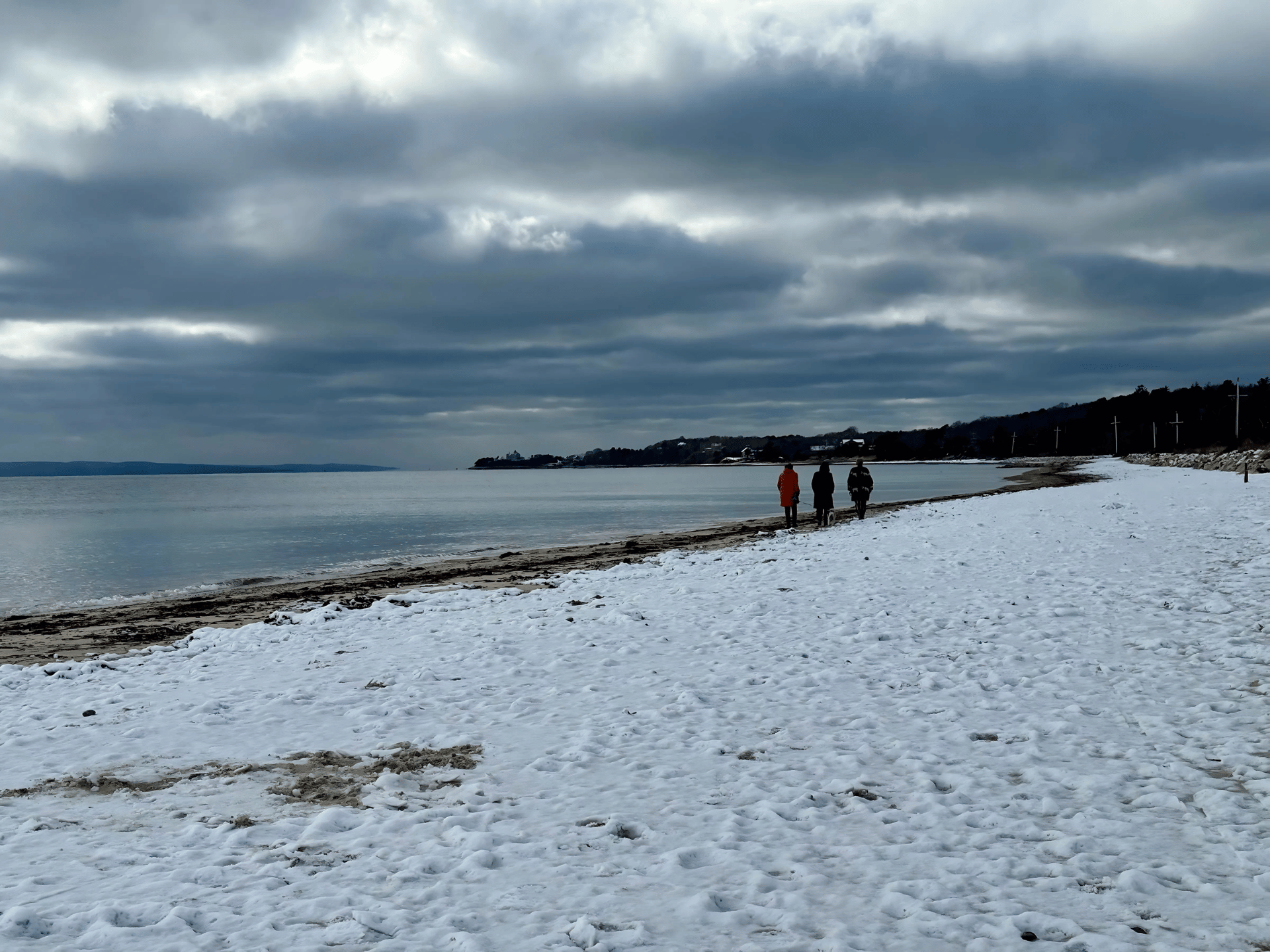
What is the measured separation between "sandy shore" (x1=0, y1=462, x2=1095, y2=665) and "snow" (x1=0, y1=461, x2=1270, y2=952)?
4.39 metres

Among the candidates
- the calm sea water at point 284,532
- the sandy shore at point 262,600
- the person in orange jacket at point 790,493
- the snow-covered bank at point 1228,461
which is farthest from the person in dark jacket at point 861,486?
the snow-covered bank at point 1228,461

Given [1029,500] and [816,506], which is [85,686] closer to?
[816,506]

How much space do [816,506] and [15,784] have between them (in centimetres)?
2781

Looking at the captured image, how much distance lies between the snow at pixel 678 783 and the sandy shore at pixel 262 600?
14.4ft

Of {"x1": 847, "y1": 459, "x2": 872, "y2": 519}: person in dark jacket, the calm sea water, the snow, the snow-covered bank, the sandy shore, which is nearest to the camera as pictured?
the snow

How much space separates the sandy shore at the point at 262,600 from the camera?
16.5 m

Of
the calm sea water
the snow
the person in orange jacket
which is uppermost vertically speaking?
the person in orange jacket

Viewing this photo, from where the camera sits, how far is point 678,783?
22.1ft

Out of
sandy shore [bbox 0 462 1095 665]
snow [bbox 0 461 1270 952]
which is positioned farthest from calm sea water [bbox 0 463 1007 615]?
snow [bbox 0 461 1270 952]

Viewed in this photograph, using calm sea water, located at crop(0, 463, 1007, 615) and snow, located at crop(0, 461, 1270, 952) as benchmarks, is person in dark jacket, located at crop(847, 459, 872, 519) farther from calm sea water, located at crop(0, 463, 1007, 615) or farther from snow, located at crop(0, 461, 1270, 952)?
snow, located at crop(0, 461, 1270, 952)

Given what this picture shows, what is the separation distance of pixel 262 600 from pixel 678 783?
1876 centimetres

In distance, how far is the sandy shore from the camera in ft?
54.2

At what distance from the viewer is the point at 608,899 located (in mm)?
4859

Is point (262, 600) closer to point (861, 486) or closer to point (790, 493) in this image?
point (790, 493)
